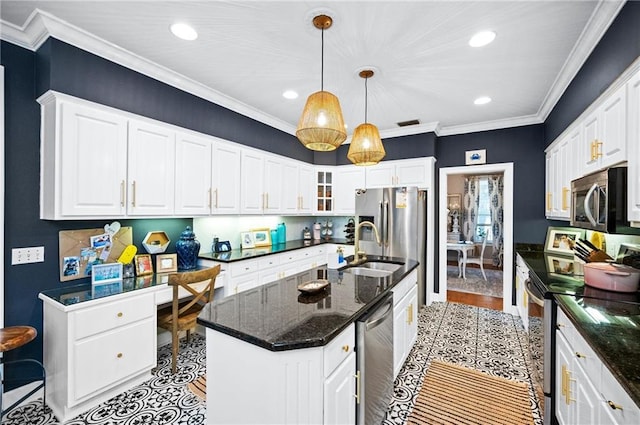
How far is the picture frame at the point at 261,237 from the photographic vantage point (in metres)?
4.13

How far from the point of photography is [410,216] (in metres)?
4.07

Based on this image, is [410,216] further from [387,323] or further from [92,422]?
[92,422]

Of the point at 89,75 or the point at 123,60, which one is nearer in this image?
the point at 89,75

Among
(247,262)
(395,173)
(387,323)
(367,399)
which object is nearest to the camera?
(367,399)

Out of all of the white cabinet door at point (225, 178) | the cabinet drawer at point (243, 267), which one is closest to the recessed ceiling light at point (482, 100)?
the white cabinet door at point (225, 178)

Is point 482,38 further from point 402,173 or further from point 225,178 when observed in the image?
point 225,178

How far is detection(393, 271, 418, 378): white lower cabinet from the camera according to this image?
2225 mm

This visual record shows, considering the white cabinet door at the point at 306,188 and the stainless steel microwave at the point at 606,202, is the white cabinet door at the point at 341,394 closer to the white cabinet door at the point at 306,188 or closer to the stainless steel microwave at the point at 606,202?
the stainless steel microwave at the point at 606,202

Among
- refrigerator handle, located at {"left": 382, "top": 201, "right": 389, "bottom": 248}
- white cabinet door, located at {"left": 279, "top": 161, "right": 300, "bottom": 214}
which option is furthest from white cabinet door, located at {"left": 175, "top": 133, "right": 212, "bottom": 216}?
refrigerator handle, located at {"left": 382, "top": 201, "right": 389, "bottom": 248}

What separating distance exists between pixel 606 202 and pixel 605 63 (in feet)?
3.37

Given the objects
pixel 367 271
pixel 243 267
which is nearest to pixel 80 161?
pixel 243 267

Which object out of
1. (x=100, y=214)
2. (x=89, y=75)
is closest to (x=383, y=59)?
(x=89, y=75)

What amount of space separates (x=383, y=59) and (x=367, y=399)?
2574 mm

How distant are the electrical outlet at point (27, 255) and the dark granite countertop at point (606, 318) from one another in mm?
3443
